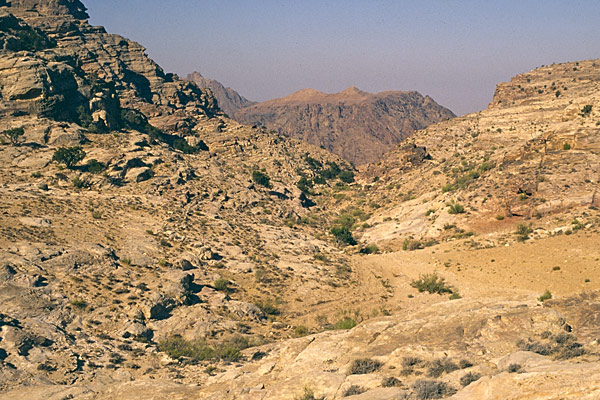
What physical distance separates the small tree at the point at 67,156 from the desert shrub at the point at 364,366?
37.3 m

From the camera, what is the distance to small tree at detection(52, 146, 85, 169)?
41125 mm

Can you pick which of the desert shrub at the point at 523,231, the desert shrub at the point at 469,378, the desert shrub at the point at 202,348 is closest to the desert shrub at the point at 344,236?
the desert shrub at the point at 523,231

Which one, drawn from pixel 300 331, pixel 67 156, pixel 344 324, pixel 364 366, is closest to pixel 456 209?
pixel 344 324

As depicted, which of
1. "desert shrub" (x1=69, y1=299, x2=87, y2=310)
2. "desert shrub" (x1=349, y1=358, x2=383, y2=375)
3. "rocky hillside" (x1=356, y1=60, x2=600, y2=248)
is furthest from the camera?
"rocky hillside" (x1=356, y1=60, x2=600, y2=248)

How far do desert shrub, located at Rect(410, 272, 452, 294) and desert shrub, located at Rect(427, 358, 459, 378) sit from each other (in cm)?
1741

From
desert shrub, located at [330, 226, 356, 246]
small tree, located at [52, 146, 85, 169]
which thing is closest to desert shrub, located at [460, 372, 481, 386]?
desert shrub, located at [330, 226, 356, 246]

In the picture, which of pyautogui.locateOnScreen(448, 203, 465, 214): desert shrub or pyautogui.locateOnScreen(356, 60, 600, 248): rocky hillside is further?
pyautogui.locateOnScreen(448, 203, 465, 214): desert shrub

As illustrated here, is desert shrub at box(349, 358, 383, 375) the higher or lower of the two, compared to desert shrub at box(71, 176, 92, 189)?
lower

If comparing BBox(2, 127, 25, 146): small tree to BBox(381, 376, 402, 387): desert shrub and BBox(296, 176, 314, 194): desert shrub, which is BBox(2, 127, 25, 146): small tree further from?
BBox(381, 376, 402, 387): desert shrub

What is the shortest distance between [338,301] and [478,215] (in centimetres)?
1763

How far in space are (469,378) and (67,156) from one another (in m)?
40.9

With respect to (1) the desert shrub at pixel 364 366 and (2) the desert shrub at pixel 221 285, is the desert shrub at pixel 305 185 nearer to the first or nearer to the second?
(2) the desert shrub at pixel 221 285

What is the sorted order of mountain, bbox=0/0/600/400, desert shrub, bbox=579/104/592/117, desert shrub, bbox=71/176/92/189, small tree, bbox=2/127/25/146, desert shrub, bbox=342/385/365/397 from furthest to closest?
desert shrub, bbox=579/104/592/117, small tree, bbox=2/127/25/146, desert shrub, bbox=71/176/92/189, mountain, bbox=0/0/600/400, desert shrub, bbox=342/385/365/397

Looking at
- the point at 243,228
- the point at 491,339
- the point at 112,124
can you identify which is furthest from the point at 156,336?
the point at 112,124
